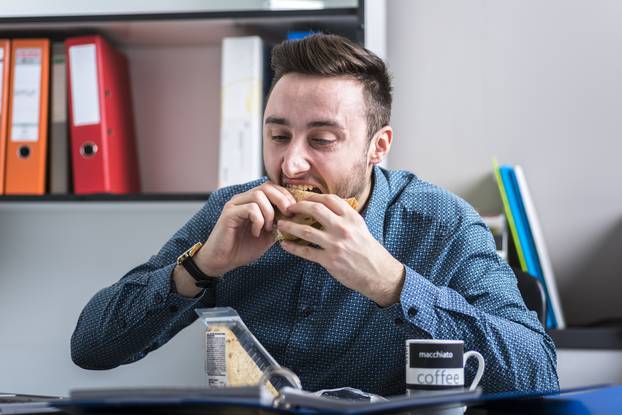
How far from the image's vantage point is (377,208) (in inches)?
63.0

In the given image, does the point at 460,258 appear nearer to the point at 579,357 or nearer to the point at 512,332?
the point at 512,332

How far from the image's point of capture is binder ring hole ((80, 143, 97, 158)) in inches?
82.0

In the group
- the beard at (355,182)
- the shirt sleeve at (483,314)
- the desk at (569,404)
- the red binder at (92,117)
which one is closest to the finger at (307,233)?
the shirt sleeve at (483,314)

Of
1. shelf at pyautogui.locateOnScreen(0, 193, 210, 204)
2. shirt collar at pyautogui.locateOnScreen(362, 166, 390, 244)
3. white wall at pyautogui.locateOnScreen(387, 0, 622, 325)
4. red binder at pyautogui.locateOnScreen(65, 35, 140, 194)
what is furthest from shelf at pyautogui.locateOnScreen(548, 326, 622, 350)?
red binder at pyautogui.locateOnScreen(65, 35, 140, 194)

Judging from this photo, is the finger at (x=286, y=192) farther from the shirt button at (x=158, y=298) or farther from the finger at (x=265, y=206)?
the shirt button at (x=158, y=298)

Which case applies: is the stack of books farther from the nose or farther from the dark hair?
the nose

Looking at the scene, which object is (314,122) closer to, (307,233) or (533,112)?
(307,233)

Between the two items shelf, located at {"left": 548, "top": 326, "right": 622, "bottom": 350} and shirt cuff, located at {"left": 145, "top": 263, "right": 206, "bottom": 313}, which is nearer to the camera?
shirt cuff, located at {"left": 145, "top": 263, "right": 206, "bottom": 313}

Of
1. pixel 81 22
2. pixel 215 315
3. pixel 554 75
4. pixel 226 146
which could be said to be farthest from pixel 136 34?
pixel 215 315

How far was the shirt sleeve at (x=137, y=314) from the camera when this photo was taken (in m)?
1.50

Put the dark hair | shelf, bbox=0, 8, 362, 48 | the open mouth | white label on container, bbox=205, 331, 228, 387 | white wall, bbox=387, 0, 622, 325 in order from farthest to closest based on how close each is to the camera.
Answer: white wall, bbox=387, 0, 622, 325
shelf, bbox=0, 8, 362, 48
the dark hair
the open mouth
white label on container, bbox=205, 331, 228, 387

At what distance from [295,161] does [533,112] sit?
103 cm

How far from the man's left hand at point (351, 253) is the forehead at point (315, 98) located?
0.28 meters

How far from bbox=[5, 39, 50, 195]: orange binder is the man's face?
0.84 m
